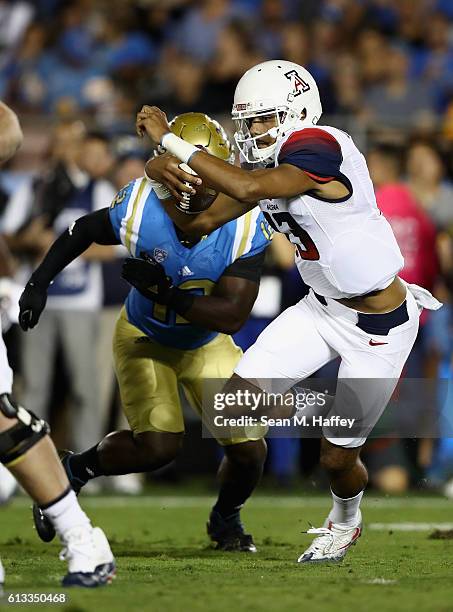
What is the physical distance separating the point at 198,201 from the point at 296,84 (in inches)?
27.8

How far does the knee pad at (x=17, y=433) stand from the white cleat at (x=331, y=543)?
5.51 feet

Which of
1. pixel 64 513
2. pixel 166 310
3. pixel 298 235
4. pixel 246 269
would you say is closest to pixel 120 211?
pixel 166 310

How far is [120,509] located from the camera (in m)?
8.20

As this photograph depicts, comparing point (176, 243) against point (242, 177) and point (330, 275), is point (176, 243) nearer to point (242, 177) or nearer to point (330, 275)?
point (330, 275)

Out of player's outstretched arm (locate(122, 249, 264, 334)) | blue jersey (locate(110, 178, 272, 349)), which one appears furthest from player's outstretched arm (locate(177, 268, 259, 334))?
blue jersey (locate(110, 178, 272, 349))

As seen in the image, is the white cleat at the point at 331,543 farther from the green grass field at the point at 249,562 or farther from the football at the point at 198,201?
the football at the point at 198,201

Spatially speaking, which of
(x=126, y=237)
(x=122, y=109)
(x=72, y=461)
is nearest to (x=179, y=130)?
(x=126, y=237)

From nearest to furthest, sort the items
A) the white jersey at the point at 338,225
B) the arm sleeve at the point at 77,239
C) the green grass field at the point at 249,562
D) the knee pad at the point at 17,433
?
the green grass field at the point at 249,562 < the knee pad at the point at 17,433 < the white jersey at the point at 338,225 < the arm sleeve at the point at 77,239

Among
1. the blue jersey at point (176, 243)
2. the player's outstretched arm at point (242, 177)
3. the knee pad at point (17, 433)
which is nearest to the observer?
the knee pad at point (17, 433)

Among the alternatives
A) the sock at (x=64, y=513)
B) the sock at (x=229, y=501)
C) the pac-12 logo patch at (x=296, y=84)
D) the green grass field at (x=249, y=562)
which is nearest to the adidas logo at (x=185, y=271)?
the pac-12 logo patch at (x=296, y=84)

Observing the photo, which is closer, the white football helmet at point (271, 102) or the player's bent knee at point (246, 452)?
the white football helmet at point (271, 102)

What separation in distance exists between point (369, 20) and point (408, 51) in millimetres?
497

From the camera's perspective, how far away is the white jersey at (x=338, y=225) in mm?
5199

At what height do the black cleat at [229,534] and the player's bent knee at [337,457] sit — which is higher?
the player's bent knee at [337,457]
